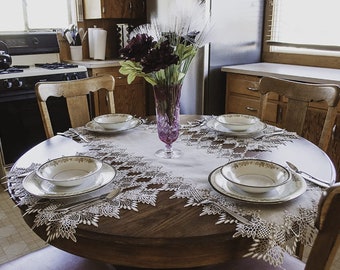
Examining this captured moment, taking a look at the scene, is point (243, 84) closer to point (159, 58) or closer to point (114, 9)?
point (114, 9)

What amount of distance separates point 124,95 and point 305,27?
1.75 meters

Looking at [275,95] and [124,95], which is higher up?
[275,95]

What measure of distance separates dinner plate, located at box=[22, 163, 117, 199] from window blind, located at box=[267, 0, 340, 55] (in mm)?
2378

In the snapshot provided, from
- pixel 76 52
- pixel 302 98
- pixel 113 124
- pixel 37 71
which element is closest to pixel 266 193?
pixel 113 124

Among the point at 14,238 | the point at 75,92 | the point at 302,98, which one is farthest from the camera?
the point at 14,238

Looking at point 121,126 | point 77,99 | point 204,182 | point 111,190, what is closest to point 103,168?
point 111,190

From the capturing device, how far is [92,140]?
1468 millimetres

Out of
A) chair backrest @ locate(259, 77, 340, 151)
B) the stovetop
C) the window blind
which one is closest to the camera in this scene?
chair backrest @ locate(259, 77, 340, 151)

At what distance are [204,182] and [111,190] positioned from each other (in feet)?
0.92

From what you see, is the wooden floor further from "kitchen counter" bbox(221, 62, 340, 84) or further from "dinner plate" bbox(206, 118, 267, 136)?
"kitchen counter" bbox(221, 62, 340, 84)

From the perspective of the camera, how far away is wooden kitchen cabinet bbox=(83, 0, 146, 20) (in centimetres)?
334

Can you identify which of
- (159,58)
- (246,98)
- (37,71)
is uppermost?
(159,58)

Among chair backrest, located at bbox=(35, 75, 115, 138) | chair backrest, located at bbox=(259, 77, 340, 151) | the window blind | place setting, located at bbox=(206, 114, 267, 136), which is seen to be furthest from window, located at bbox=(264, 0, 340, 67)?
chair backrest, located at bbox=(35, 75, 115, 138)

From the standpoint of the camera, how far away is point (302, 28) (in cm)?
302
